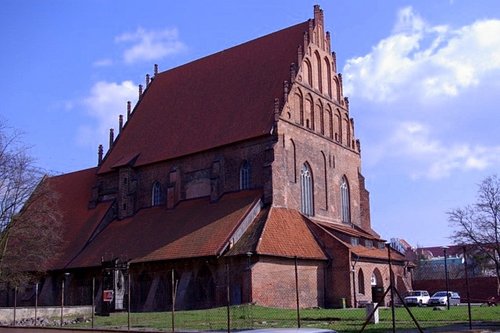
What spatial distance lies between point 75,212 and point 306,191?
19172 millimetres

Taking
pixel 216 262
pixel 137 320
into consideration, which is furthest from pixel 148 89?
pixel 137 320

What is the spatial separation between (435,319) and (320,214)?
18.6 metres

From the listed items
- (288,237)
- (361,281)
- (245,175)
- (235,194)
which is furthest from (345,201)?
(288,237)

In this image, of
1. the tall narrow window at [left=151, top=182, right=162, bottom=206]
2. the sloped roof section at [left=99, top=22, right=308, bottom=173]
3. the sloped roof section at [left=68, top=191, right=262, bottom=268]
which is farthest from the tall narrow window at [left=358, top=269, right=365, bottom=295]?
the tall narrow window at [left=151, top=182, right=162, bottom=206]

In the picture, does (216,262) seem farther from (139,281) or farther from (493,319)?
(493,319)

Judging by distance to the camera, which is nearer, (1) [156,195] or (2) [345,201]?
(1) [156,195]

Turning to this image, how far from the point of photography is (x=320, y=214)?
139 feet

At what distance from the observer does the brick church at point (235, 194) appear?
116 feet

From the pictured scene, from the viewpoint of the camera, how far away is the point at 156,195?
45.3 metres

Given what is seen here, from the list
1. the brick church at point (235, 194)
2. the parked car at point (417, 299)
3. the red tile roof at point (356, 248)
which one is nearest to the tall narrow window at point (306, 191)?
the brick church at point (235, 194)

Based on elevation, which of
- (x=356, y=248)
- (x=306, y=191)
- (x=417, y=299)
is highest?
(x=306, y=191)

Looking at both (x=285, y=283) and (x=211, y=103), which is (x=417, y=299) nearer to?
(x=285, y=283)

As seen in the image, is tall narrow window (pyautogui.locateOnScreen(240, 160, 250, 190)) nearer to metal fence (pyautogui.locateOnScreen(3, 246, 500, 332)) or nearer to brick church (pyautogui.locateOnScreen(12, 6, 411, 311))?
brick church (pyautogui.locateOnScreen(12, 6, 411, 311))

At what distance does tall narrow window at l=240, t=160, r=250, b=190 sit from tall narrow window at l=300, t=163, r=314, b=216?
3.62 metres
